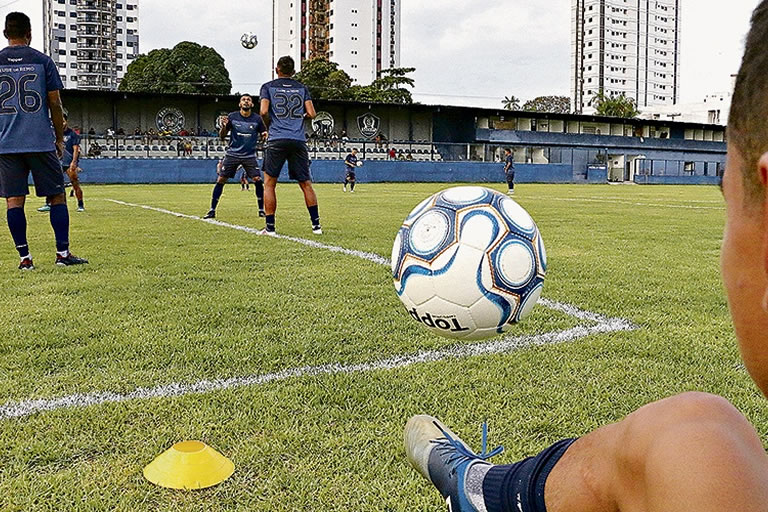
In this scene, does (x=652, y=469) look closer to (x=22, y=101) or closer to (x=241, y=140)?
(x=22, y=101)

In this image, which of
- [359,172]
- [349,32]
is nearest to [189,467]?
[359,172]

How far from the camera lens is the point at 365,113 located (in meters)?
53.2

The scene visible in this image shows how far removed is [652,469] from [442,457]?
86 centimetres

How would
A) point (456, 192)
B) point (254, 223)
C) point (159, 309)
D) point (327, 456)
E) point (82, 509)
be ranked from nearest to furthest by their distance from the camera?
point (82, 509) < point (327, 456) < point (456, 192) < point (159, 309) < point (254, 223)

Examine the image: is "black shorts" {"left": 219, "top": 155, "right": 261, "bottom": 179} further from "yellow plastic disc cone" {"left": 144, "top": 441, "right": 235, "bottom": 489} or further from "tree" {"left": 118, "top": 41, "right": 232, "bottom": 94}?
"tree" {"left": 118, "top": 41, "right": 232, "bottom": 94}

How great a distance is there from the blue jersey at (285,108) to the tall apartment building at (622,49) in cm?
13027

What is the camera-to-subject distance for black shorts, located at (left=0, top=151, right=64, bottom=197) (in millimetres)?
6242

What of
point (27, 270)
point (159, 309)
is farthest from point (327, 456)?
point (27, 270)

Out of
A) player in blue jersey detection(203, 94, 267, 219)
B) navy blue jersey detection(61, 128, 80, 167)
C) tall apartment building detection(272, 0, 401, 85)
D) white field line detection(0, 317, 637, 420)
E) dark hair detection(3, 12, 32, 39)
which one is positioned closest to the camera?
white field line detection(0, 317, 637, 420)

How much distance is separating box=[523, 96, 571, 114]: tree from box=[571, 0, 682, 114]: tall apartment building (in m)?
8.12

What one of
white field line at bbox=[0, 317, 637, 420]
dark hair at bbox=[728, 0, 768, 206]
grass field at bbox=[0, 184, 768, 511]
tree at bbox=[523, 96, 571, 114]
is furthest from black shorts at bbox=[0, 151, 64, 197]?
tree at bbox=[523, 96, 571, 114]

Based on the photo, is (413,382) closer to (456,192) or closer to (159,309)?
(456,192)

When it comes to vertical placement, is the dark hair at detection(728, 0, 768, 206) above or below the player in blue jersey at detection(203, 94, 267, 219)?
below

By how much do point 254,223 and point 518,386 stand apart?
8.40 m
